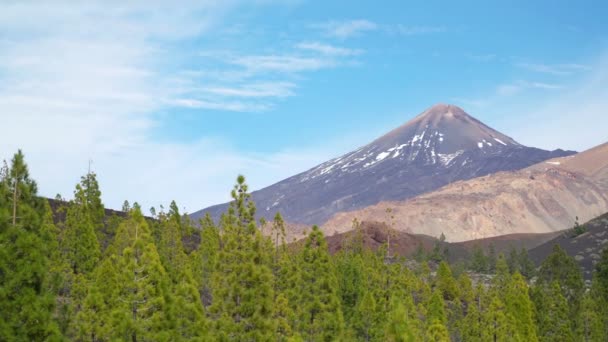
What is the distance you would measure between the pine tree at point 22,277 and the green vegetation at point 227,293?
0.13ft

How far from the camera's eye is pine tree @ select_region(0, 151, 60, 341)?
23.6 meters

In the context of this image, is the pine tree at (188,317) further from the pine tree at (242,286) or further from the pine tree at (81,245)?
the pine tree at (81,245)

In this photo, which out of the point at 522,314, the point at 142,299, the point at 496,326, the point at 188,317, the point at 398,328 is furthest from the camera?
the point at 522,314

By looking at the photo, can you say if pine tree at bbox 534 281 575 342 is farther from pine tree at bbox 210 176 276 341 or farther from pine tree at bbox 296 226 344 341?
pine tree at bbox 210 176 276 341

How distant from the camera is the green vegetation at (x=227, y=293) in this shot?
24.8 metres

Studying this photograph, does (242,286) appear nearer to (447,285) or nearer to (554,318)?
(554,318)

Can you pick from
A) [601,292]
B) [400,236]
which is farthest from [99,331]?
[400,236]

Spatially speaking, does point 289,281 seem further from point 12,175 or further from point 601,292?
point 601,292

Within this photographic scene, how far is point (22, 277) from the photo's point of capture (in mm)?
23969

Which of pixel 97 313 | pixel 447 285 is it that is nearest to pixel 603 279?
pixel 447 285

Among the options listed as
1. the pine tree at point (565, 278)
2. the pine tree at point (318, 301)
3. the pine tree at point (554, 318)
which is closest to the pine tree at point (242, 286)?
the pine tree at point (318, 301)

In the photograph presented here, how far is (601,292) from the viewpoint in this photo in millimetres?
71000

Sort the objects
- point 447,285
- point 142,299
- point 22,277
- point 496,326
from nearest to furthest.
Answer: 1. point 22,277
2. point 142,299
3. point 496,326
4. point 447,285

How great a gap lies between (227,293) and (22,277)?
1277 centimetres
